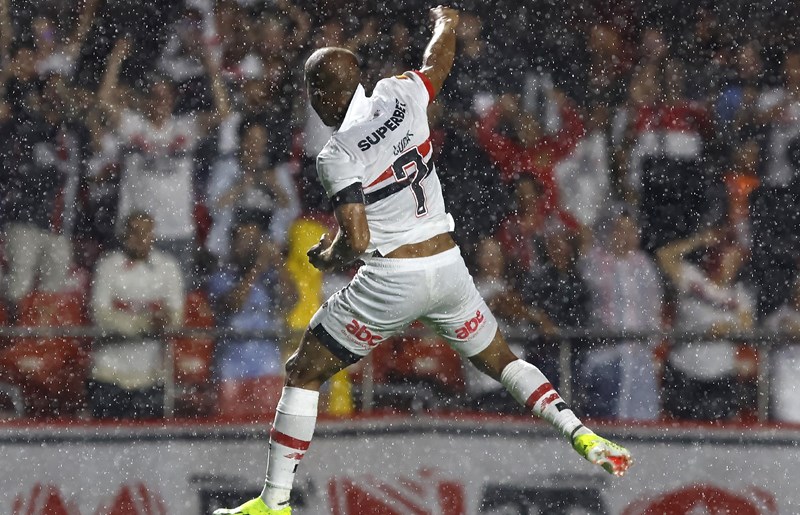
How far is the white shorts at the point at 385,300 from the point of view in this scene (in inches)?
210

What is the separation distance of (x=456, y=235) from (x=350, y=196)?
3149mm

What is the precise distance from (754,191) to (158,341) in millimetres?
3685

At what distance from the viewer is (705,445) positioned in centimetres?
703

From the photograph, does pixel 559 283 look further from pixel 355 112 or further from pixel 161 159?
pixel 355 112

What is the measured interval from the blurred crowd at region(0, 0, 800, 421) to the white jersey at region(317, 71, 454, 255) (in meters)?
1.95

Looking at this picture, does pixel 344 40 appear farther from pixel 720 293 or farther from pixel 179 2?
pixel 720 293

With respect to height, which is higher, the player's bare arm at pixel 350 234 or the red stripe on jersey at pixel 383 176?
the red stripe on jersey at pixel 383 176

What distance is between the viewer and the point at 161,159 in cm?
812

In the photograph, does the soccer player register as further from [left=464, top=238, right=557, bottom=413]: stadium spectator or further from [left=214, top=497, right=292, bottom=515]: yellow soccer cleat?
[left=464, top=238, right=557, bottom=413]: stadium spectator

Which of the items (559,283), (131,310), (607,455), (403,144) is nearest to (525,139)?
(559,283)

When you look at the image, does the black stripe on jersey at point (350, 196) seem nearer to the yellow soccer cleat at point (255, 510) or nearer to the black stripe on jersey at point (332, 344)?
the black stripe on jersey at point (332, 344)

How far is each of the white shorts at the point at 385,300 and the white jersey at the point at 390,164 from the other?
10 cm

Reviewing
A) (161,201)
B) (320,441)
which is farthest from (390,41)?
(320,441)

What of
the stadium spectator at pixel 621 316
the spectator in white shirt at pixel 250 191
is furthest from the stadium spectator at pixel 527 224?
the spectator in white shirt at pixel 250 191
